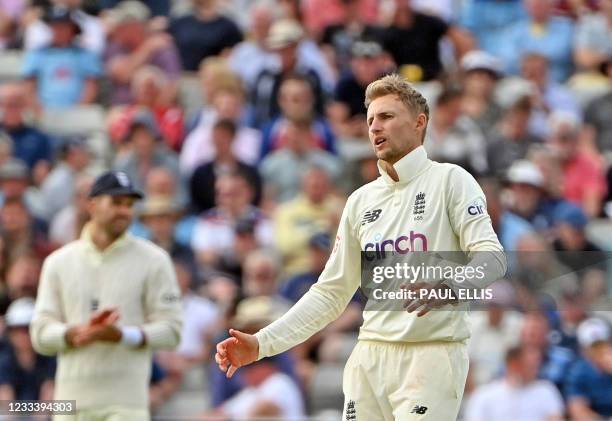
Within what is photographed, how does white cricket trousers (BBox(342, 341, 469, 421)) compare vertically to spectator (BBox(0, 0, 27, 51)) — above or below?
below

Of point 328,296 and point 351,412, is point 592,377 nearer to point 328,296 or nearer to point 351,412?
point 328,296

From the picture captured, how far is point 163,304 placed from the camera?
30.0ft

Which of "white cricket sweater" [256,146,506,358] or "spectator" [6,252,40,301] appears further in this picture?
"spectator" [6,252,40,301]

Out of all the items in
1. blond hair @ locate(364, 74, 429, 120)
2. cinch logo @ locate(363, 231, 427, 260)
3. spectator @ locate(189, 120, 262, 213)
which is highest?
spectator @ locate(189, 120, 262, 213)

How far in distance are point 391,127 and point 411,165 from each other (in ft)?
0.62

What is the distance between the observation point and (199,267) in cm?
1285

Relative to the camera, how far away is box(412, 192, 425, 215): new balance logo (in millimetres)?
6429

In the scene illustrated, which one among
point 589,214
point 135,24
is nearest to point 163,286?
point 589,214

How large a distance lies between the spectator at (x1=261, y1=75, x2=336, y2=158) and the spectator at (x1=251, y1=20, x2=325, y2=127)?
15cm

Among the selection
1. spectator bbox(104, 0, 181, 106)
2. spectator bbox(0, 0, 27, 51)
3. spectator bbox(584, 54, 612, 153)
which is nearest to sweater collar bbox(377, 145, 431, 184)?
spectator bbox(584, 54, 612, 153)

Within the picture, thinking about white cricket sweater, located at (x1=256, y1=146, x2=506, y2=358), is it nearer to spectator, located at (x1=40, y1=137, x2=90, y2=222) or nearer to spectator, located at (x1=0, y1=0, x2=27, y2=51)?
spectator, located at (x1=40, y1=137, x2=90, y2=222)

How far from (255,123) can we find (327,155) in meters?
0.92

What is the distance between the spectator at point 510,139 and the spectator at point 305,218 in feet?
5.13

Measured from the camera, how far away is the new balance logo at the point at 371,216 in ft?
21.6
